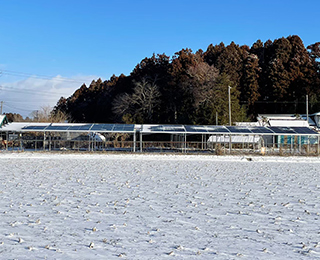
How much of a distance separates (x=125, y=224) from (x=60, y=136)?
108 ft

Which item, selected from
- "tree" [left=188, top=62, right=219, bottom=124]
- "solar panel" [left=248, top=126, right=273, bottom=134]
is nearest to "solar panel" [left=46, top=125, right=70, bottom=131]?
"tree" [left=188, top=62, right=219, bottom=124]

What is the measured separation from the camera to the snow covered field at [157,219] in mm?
6324

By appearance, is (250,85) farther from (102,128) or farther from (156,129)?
(102,128)

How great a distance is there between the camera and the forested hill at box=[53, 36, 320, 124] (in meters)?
48.2

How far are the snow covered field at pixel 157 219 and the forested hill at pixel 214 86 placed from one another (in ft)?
105

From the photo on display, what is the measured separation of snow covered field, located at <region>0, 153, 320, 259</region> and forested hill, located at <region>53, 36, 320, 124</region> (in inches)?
1261

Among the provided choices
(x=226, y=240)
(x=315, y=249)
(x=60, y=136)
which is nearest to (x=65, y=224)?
(x=226, y=240)

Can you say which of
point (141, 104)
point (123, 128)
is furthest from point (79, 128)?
point (141, 104)

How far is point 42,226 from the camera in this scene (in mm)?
7680

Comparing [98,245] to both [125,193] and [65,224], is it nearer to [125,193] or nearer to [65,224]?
[65,224]

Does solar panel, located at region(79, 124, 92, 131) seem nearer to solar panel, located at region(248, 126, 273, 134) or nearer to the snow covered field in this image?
solar panel, located at region(248, 126, 273, 134)

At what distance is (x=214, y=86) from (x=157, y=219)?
40.4m

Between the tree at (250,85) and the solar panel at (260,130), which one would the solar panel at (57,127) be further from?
the tree at (250,85)

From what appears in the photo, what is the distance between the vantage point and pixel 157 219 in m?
8.45
